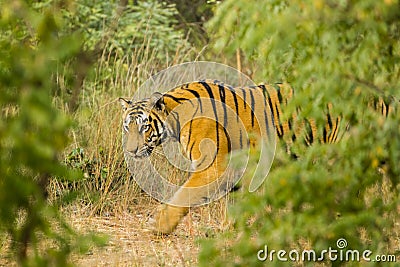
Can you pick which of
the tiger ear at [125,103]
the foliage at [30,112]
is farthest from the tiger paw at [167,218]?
the foliage at [30,112]

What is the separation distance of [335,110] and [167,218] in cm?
309

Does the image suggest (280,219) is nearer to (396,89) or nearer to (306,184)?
(306,184)

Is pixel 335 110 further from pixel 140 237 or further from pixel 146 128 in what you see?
pixel 146 128

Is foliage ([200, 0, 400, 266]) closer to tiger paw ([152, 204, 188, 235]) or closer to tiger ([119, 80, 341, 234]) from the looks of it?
tiger paw ([152, 204, 188, 235])

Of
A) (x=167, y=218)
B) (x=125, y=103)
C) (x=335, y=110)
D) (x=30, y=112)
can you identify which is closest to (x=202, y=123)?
(x=125, y=103)

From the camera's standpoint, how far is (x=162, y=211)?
569 centimetres

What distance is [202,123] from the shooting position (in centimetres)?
610

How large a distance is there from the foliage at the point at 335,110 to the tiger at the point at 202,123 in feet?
10.0

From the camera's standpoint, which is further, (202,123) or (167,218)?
(202,123)

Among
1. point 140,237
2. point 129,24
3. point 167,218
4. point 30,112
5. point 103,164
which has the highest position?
point 129,24

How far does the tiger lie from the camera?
19.5 feet

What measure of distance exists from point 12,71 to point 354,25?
134 cm

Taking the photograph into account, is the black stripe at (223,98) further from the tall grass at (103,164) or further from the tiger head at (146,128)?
the tall grass at (103,164)

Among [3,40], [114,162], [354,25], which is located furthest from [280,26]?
[114,162]
